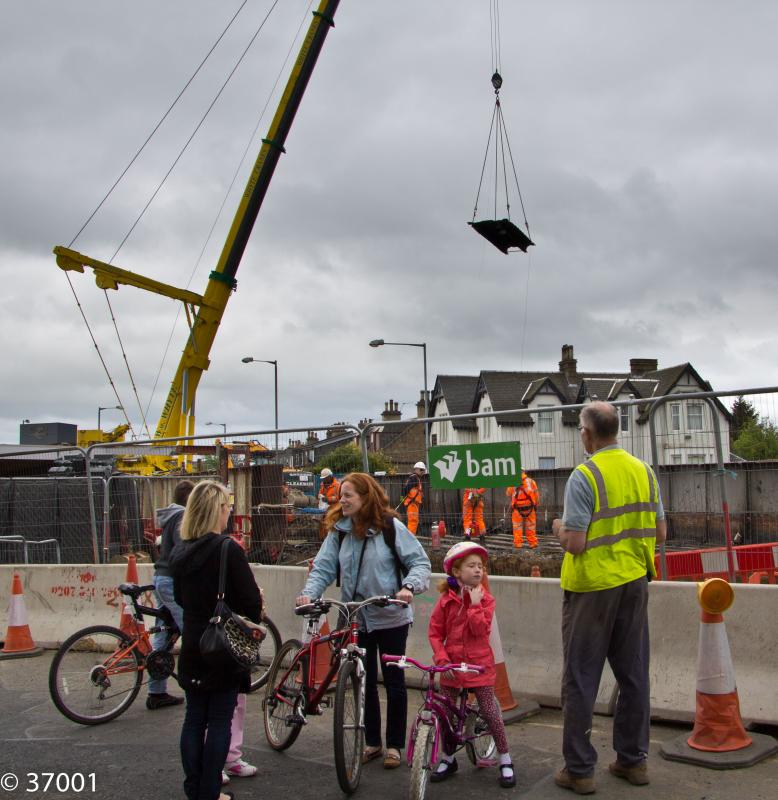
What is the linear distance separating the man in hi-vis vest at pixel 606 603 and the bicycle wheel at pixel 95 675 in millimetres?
3527

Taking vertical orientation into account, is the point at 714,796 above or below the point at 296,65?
below

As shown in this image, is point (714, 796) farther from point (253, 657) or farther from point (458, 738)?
point (253, 657)

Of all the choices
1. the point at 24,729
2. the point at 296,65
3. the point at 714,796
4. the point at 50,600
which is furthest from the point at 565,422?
the point at 296,65

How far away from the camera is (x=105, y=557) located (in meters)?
10.8

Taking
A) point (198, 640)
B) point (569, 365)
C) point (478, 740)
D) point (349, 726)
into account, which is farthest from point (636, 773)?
point (569, 365)

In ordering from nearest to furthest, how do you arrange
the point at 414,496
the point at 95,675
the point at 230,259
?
1. the point at 95,675
2. the point at 414,496
3. the point at 230,259

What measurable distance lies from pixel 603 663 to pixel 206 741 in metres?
2.16

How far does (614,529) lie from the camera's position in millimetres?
4891

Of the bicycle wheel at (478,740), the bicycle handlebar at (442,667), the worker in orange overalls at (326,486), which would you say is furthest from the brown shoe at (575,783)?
the worker in orange overalls at (326,486)

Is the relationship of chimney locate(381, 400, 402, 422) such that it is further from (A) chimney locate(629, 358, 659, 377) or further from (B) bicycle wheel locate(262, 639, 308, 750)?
(B) bicycle wheel locate(262, 639, 308, 750)

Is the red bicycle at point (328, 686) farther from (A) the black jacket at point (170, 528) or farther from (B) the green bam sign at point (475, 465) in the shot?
(B) the green bam sign at point (475, 465)

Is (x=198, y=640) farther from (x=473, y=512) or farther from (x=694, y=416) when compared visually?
(x=694, y=416)

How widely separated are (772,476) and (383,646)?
11.5 feet

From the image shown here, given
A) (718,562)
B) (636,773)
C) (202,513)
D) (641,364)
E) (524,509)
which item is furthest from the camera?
(641,364)
